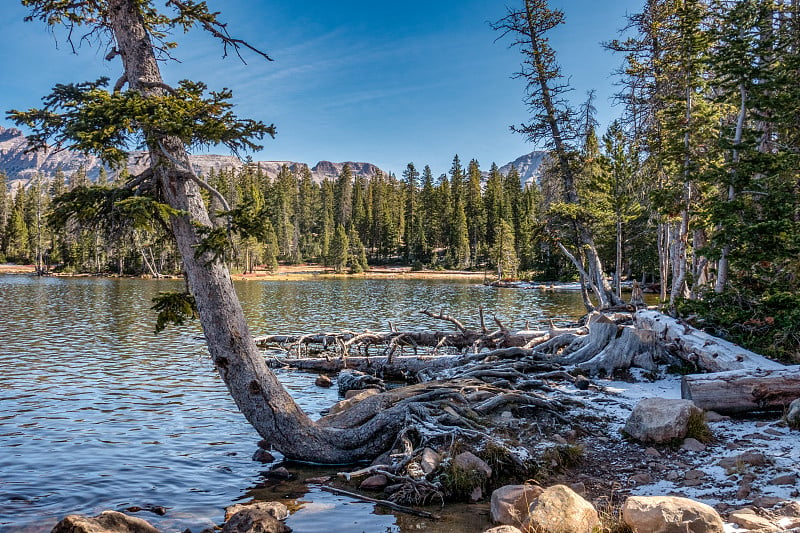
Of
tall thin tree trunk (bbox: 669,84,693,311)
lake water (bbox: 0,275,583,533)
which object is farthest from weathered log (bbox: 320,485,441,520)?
tall thin tree trunk (bbox: 669,84,693,311)

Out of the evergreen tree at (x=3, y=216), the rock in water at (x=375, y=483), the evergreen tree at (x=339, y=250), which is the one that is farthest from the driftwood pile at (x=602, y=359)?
the evergreen tree at (x=3, y=216)

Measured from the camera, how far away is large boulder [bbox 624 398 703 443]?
26.4 feet

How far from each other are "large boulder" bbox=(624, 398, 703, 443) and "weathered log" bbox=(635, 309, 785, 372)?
87.0 inches

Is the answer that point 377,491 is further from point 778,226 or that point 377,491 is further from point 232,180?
point 232,180

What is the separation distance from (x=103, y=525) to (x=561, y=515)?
4.92 meters

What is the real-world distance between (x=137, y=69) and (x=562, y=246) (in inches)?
664

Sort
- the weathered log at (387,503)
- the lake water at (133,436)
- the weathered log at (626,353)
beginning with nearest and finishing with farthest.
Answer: the weathered log at (387,503), the lake water at (133,436), the weathered log at (626,353)

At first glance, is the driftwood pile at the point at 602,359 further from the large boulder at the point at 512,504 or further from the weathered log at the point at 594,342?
the large boulder at the point at 512,504

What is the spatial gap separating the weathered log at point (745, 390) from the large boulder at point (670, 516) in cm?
455

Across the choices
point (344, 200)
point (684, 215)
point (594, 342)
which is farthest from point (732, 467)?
point (344, 200)

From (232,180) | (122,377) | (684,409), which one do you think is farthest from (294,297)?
(232,180)

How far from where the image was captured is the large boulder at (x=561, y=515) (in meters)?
5.34

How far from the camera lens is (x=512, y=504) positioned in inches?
246

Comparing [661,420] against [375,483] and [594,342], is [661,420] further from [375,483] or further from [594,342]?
[594,342]
